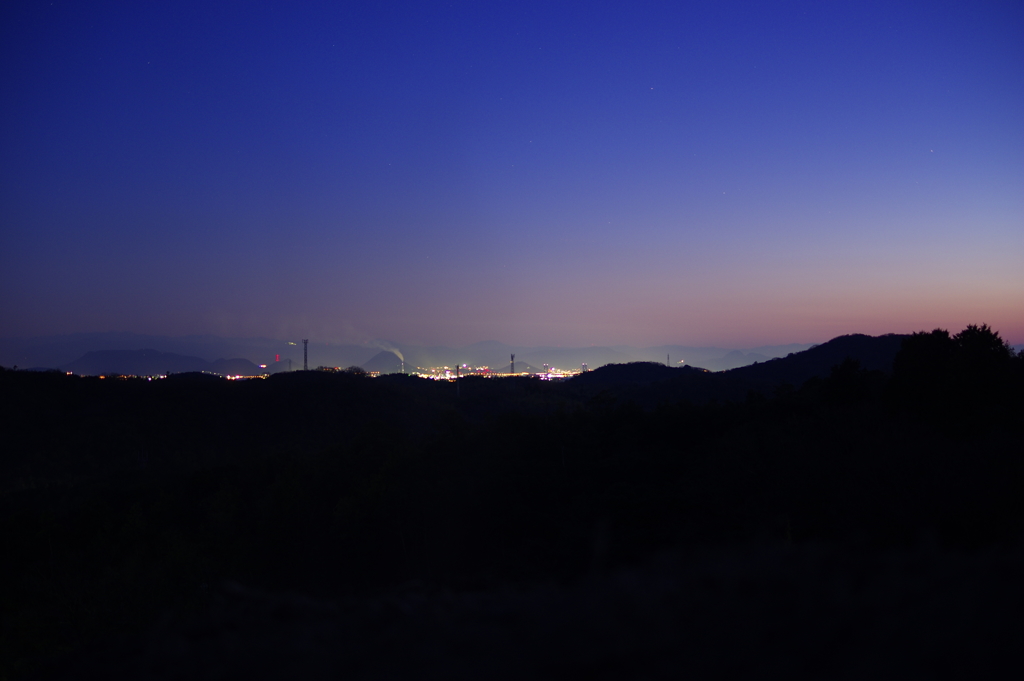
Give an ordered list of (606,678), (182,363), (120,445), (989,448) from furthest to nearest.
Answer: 1. (182,363)
2. (120,445)
3. (989,448)
4. (606,678)

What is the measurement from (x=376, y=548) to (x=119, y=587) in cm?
831

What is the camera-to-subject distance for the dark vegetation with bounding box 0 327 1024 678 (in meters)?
3.48

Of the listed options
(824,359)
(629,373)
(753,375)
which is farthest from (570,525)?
(629,373)

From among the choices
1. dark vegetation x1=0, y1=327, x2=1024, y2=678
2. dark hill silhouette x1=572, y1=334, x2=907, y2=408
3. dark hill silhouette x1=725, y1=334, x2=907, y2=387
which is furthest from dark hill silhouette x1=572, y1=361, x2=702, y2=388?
dark vegetation x1=0, y1=327, x2=1024, y2=678

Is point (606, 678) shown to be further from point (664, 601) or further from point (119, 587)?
point (119, 587)

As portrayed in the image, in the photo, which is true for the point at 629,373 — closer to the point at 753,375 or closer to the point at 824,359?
the point at 753,375

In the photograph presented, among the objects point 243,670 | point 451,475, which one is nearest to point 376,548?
point 451,475

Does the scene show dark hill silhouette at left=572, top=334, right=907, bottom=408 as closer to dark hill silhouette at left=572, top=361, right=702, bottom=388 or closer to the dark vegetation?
dark hill silhouette at left=572, top=361, right=702, bottom=388

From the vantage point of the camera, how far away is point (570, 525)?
18.9 meters

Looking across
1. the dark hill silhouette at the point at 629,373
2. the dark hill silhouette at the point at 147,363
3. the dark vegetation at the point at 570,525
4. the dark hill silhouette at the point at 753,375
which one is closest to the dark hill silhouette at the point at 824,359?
the dark hill silhouette at the point at 753,375

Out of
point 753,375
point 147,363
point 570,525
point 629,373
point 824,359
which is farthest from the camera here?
point 147,363

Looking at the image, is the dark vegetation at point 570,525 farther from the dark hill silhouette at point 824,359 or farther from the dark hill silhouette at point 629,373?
the dark hill silhouette at point 629,373

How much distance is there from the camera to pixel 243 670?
129 inches

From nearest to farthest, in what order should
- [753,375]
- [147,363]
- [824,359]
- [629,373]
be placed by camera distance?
[753,375] → [824,359] → [629,373] → [147,363]
